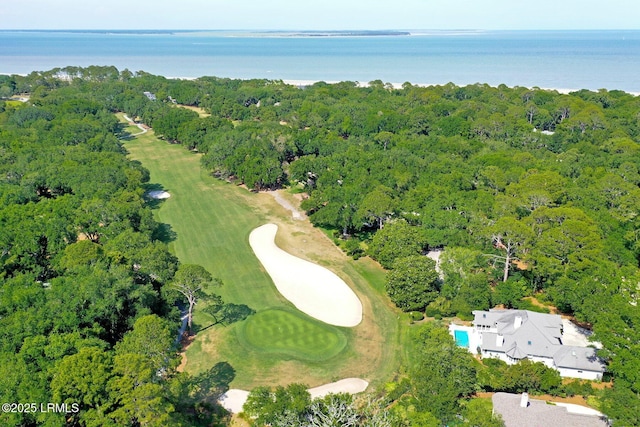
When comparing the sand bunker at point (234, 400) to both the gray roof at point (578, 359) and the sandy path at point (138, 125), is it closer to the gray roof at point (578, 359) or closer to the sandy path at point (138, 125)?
the gray roof at point (578, 359)

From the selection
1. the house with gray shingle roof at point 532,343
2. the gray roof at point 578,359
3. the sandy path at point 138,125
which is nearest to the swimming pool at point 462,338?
the house with gray shingle roof at point 532,343

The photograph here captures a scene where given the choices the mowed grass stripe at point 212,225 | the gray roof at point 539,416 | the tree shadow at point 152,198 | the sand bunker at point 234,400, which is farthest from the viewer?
the tree shadow at point 152,198

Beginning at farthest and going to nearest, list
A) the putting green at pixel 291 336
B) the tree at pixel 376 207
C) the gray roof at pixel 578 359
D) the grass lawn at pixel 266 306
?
1. the tree at pixel 376 207
2. the putting green at pixel 291 336
3. the grass lawn at pixel 266 306
4. the gray roof at pixel 578 359

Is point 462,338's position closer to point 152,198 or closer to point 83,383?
point 83,383

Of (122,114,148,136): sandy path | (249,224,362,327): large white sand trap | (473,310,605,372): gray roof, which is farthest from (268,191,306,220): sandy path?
(122,114,148,136): sandy path

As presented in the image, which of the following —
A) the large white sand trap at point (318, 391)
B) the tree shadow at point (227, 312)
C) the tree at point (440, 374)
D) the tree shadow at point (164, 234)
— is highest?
the tree at point (440, 374)

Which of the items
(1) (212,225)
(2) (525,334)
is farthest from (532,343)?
(1) (212,225)

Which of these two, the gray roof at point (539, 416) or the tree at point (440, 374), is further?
the gray roof at point (539, 416)
